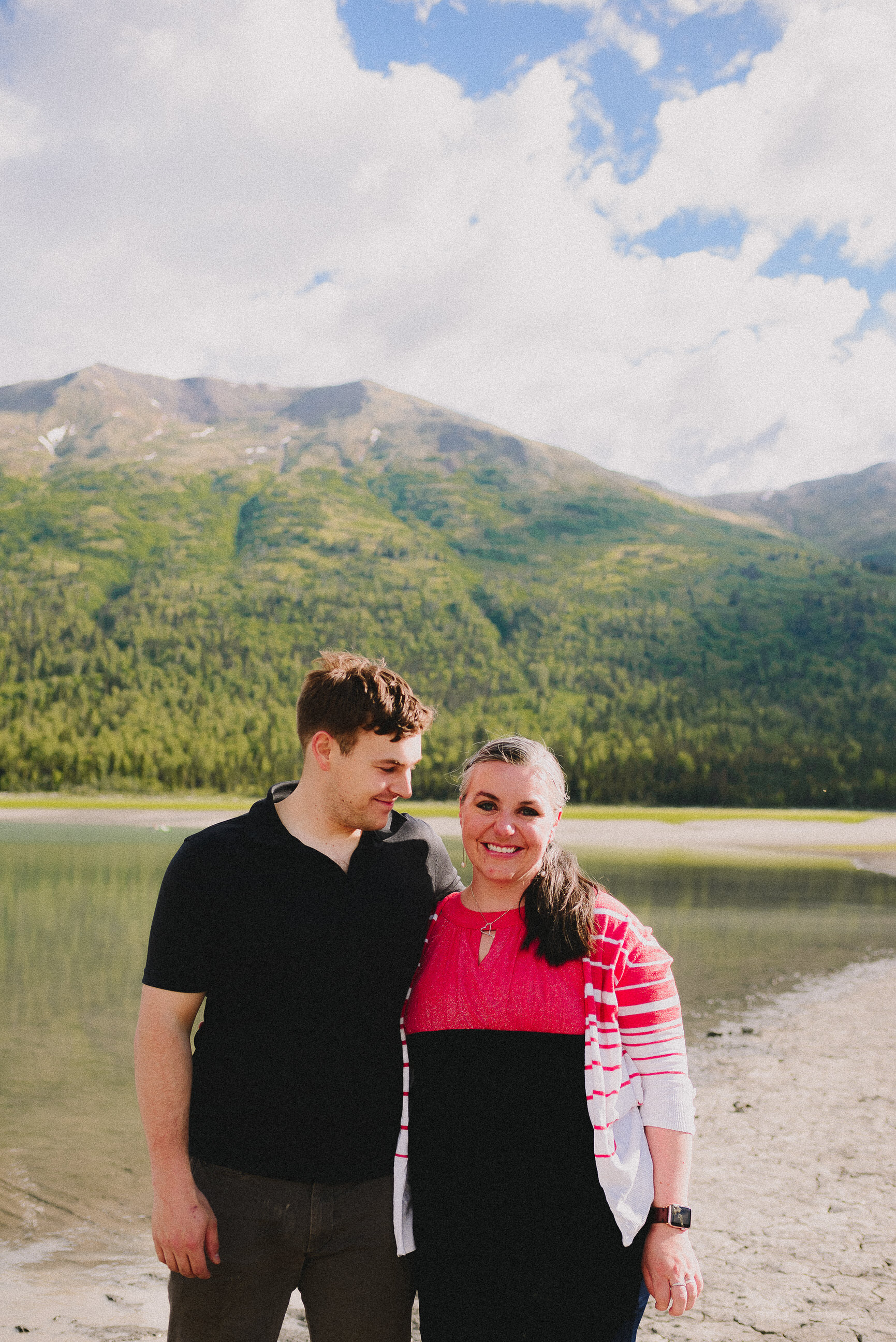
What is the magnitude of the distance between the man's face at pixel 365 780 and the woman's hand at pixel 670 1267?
1595 mm

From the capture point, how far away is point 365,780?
366cm

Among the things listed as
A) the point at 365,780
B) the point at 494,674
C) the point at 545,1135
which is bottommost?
the point at 545,1135

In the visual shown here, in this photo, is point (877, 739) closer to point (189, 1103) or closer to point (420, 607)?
point (420, 607)

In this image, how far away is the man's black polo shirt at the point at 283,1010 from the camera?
3484 mm

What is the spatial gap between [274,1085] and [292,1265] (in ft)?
2.03

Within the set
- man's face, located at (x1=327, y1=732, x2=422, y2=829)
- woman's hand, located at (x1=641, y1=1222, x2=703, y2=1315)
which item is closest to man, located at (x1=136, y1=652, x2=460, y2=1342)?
man's face, located at (x1=327, y1=732, x2=422, y2=829)

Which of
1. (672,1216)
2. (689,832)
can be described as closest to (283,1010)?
(672,1216)

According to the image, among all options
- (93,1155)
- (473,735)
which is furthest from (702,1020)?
(473,735)

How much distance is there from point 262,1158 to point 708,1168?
680 centimetres

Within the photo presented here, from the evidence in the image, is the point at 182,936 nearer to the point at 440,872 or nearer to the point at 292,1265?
the point at 440,872

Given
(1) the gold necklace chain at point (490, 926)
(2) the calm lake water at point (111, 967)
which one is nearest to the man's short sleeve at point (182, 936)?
(1) the gold necklace chain at point (490, 926)

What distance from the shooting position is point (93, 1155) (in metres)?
9.46

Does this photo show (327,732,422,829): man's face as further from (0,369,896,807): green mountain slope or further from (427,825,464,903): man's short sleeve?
(0,369,896,807): green mountain slope

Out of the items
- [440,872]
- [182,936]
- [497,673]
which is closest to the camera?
[182,936]
